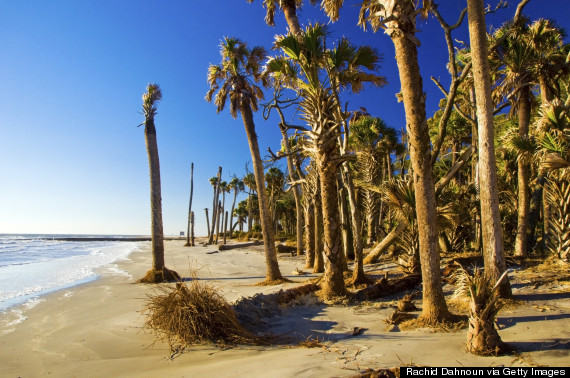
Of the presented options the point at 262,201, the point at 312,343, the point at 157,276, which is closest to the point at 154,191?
the point at 157,276

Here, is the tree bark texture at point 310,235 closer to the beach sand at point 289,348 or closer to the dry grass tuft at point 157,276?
the dry grass tuft at point 157,276

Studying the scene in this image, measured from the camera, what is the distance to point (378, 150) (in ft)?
83.3

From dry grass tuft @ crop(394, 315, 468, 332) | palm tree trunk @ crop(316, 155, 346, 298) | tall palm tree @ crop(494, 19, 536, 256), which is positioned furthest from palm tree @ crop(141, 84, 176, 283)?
tall palm tree @ crop(494, 19, 536, 256)

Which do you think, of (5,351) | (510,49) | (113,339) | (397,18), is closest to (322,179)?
(397,18)

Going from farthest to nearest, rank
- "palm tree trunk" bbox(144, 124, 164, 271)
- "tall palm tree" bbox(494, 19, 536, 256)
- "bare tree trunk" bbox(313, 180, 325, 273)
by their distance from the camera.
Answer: "palm tree trunk" bbox(144, 124, 164, 271) < "bare tree trunk" bbox(313, 180, 325, 273) < "tall palm tree" bbox(494, 19, 536, 256)

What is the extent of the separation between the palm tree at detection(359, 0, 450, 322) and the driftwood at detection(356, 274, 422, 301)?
2537 mm

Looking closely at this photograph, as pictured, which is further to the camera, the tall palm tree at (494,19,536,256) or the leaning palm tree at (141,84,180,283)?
the leaning palm tree at (141,84,180,283)

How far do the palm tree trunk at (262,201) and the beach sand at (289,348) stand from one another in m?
4.06

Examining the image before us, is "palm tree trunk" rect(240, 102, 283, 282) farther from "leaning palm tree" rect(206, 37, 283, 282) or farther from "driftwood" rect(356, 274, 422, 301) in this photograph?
"driftwood" rect(356, 274, 422, 301)

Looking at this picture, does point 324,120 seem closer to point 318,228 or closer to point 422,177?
point 422,177

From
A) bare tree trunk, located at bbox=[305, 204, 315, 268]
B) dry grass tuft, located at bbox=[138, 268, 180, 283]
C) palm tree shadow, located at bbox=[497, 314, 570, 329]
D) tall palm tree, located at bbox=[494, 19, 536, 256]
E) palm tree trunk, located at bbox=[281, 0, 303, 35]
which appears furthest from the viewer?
bare tree trunk, located at bbox=[305, 204, 315, 268]

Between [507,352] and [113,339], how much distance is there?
5.83m

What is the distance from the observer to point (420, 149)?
535 cm

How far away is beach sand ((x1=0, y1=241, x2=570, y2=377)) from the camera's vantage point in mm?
3832
